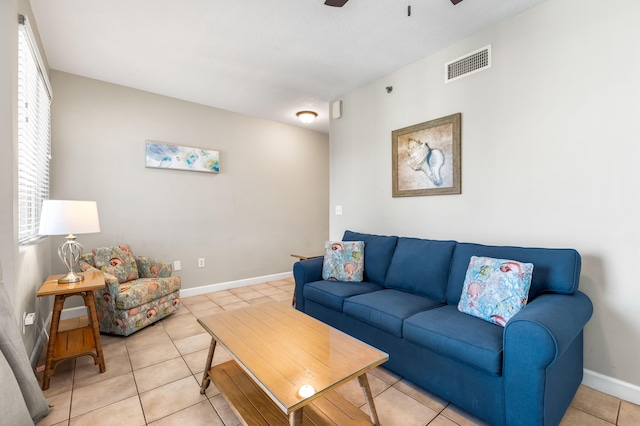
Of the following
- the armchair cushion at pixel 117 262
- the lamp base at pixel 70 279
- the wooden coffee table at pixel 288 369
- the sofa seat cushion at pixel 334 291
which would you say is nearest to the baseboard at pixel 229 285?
the armchair cushion at pixel 117 262

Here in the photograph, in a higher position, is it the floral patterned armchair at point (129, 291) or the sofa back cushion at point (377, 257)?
the sofa back cushion at point (377, 257)

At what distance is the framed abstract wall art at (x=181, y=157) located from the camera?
3533 millimetres

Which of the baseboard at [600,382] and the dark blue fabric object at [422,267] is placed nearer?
the baseboard at [600,382]

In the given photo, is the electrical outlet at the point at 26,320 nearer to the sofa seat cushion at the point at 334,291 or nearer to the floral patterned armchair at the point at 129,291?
the floral patterned armchair at the point at 129,291

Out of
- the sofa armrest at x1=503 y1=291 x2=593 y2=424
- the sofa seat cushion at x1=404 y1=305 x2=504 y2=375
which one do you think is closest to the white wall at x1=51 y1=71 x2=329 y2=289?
the sofa seat cushion at x1=404 y1=305 x2=504 y2=375

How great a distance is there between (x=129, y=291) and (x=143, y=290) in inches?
4.8

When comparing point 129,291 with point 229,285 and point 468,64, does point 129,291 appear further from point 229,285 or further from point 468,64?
point 468,64

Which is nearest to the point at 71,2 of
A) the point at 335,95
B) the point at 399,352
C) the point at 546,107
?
the point at 335,95

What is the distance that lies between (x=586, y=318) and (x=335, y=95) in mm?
3140

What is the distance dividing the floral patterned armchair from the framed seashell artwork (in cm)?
256

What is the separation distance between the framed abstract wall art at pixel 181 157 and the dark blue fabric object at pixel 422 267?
2.74 metres

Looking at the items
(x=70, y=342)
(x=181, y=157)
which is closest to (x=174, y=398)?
(x=70, y=342)

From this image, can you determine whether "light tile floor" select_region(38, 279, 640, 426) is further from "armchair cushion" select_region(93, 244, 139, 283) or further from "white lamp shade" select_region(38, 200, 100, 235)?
"white lamp shade" select_region(38, 200, 100, 235)

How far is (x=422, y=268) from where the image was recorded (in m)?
2.31
